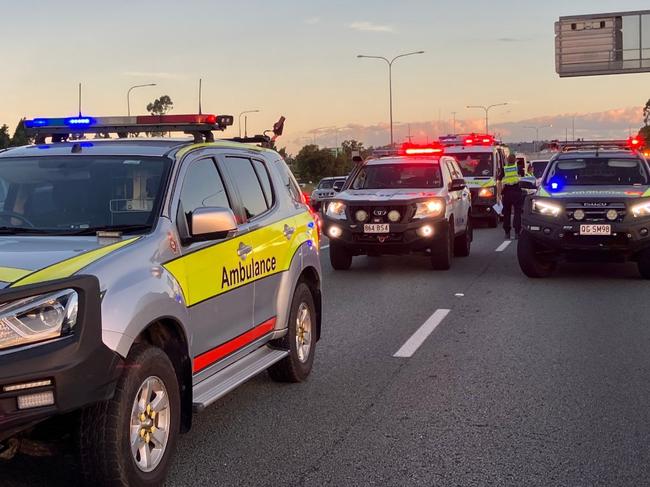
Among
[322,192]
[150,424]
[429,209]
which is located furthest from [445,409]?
[322,192]

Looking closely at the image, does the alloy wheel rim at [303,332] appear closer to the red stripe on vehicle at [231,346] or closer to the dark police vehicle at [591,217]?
the red stripe on vehicle at [231,346]

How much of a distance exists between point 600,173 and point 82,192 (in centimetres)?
984

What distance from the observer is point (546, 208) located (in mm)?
12305

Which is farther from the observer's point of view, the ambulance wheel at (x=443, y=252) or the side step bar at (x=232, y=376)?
the ambulance wheel at (x=443, y=252)

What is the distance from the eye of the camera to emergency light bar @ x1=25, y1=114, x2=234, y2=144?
5680 mm

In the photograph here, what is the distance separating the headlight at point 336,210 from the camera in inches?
534

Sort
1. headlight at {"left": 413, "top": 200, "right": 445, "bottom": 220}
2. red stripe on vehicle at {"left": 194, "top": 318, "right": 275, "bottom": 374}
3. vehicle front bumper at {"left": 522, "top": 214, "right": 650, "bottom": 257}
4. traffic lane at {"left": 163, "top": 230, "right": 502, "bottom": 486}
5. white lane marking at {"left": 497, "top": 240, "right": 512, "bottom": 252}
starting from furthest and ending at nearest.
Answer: white lane marking at {"left": 497, "top": 240, "right": 512, "bottom": 252}
headlight at {"left": 413, "top": 200, "right": 445, "bottom": 220}
vehicle front bumper at {"left": 522, "top": 214, "right": 650, "bottom": 257}
red stripe on vehicle at {"left": 194, "top": 318, "right": 275, "bottom": 374}
traffic lane at {"left": 163, "top": 230, "right": 502, "bottom": 486}

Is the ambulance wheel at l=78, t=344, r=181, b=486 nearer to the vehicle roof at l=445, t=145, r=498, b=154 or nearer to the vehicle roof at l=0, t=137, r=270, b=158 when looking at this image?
the vehicle roof at l=0, t=137, r=270, b=158

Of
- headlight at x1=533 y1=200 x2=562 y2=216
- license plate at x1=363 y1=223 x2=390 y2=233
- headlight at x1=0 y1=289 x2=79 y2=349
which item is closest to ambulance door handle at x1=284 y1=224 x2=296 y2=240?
headlight at x1=0 y1=289 x2=79 y2=349

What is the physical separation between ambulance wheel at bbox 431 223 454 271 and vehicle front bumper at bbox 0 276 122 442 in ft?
33.2

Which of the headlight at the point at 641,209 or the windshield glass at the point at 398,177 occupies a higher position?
the windshield glass at the point at 398,177

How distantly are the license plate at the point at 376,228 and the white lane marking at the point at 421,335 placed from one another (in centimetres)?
341

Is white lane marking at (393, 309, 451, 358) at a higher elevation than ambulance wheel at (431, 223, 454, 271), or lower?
lower

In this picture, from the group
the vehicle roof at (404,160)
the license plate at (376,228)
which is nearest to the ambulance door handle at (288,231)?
the license plate at (376,228)
